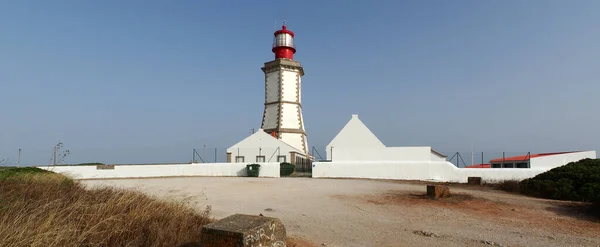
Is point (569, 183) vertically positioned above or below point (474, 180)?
above

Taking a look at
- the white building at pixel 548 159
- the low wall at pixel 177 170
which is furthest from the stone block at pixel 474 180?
the low wall at pixel 177 170

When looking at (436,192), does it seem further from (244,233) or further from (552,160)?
(552,160)

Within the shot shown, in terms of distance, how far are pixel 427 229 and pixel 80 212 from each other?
691cm

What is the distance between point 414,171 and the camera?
23547mm

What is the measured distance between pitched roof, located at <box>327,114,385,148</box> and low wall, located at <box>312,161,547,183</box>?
572 cm

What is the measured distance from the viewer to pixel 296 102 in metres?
38.3

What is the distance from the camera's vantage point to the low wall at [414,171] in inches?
818

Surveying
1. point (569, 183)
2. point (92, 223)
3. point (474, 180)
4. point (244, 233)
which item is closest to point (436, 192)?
point (569, 183)

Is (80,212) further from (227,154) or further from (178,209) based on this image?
(227,154)

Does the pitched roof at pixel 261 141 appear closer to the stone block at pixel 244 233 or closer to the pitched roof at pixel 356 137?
the pitched roof at pixel 356 137

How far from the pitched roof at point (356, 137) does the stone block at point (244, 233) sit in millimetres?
26434

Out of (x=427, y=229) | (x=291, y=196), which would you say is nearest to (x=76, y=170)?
(x=291, y=196)

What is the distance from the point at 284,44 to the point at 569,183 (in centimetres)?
3107

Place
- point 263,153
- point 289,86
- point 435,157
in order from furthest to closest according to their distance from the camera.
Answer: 1. point 289,86
2. point 263,153
3. point 435,157
